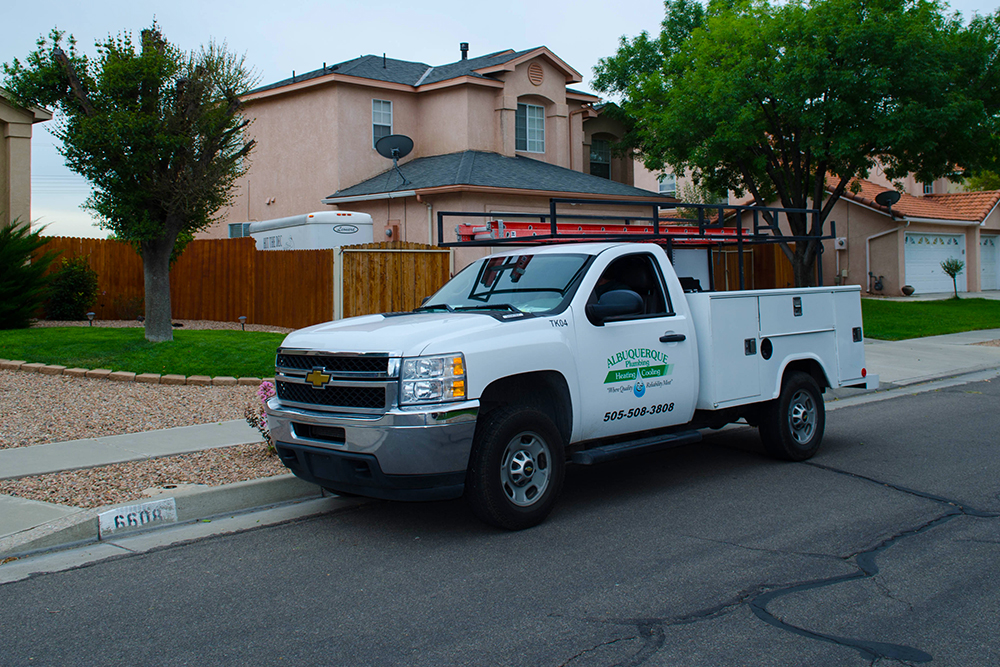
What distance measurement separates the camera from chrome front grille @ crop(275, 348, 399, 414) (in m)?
5.62

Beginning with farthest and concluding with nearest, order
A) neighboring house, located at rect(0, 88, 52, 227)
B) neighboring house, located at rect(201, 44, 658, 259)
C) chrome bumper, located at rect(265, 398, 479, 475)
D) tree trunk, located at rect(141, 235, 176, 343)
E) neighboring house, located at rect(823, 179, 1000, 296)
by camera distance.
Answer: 1. neighboring house, located at rect(823, 179, 1000, 296)
2. neighboring house, located at rect(201, 44, 658, 259)
3. neighboring house, located at rect(0, 88, 52, 227)
4. tree trunk, located at rect(141, 235, 176, 343)
5. chrome bumper, located at rect(265, 398, 479, 475)

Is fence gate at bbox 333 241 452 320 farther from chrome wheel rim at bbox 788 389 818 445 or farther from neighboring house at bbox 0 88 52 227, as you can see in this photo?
chrome wheel rim at bbox 788 389 818 445

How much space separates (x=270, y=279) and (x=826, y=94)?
Answer: 44.9ft

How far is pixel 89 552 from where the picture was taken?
5.80 metres

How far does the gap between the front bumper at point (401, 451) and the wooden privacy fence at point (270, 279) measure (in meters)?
11.6

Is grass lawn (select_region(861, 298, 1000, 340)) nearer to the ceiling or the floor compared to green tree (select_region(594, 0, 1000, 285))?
nearer to the floor

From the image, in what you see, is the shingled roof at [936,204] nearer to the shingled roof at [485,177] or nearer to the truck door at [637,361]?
the shingled roof at [485,177]

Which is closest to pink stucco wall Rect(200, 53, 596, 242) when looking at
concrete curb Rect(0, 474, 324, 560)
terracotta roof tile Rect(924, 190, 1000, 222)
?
terracotta roof tile Rect(924, 190, 1000, 222)

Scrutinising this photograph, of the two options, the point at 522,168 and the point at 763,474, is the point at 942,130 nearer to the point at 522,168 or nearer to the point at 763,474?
the point at 522,168

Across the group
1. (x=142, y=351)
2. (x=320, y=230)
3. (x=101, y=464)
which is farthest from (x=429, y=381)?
(x=320, y=230)

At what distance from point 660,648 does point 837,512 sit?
2909 millimetres

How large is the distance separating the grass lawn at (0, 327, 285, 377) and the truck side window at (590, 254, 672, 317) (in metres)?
6.26

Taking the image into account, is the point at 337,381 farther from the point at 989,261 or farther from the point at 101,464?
the point at 989,261

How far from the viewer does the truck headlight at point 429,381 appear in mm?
5551
